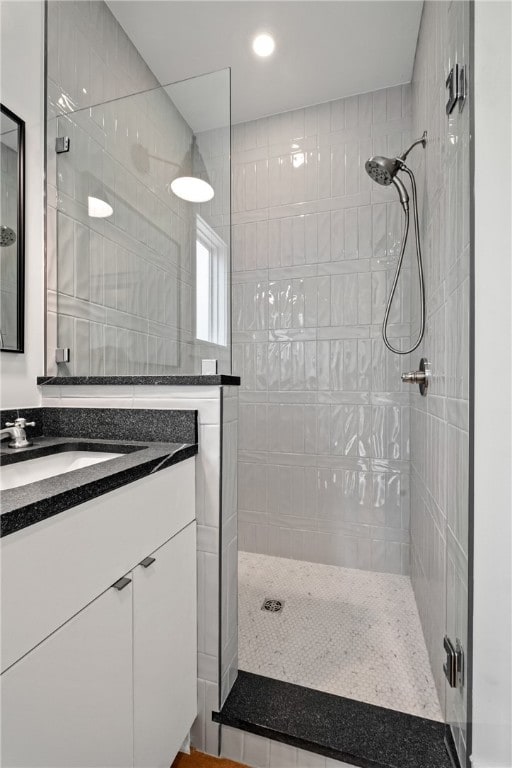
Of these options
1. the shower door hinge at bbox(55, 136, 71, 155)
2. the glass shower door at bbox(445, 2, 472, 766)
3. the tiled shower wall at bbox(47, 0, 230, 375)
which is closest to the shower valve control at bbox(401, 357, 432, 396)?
the glass shower door at bbox(445, 2, 472, 766)

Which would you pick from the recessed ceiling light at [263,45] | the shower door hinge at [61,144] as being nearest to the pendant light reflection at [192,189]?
the shower door hinge at [61,144]

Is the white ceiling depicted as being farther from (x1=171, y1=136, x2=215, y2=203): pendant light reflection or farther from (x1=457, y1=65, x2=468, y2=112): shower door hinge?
(x1=457, y1=65, x2=468, y2=112): shower door hinge

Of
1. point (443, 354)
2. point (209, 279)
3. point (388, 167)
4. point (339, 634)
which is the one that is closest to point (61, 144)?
point (209, 279)

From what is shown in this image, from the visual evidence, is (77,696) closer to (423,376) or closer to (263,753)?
(263,753)

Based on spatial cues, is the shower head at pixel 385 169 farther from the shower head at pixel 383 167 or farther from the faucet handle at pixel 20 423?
the faucet handle at pixel 20 423

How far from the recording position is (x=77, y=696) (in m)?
0.65

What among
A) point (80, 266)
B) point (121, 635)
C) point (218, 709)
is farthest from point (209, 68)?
point (218, 709)

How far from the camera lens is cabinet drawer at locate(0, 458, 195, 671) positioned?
539 millimetres

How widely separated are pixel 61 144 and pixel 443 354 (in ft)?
5.11

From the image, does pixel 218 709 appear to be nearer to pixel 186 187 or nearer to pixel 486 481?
pixel 486 481

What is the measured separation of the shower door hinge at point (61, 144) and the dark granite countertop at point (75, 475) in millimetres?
1065

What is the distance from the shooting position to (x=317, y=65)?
1.85 metres

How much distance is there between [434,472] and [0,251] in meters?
1.60

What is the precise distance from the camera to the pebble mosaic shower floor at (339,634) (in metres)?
1.20
